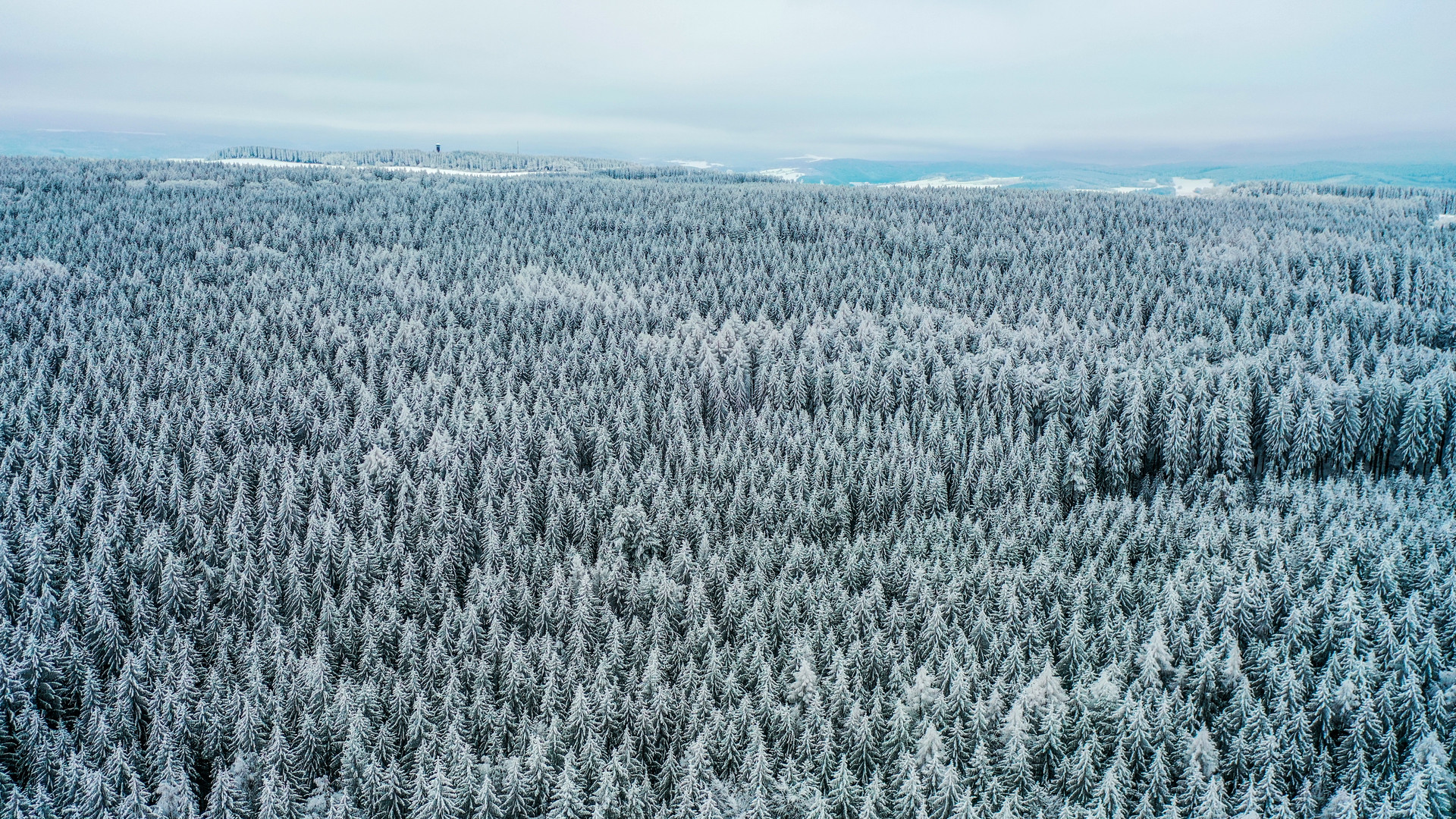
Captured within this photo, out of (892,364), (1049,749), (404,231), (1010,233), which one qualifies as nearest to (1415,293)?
(1010,233)

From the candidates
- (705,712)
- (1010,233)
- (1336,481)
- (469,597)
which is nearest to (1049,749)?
(705,712)

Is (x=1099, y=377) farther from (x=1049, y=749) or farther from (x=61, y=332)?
(x=61, y=332)

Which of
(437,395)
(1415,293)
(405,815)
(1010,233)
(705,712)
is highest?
(1010,233)

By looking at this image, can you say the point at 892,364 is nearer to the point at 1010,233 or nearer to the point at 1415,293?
the point at 1010,233

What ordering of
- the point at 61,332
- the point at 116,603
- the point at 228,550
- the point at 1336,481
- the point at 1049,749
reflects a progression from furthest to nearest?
the point at 61,332 → the point at 1336,481 → the point at 228,550 → the point at 116,603 → the point at 1049,749

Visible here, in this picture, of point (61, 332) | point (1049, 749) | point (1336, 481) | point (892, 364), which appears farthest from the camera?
point (61, 332)

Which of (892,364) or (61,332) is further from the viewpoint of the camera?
(61,332)

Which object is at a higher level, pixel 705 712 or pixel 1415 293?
pixel 1415 293
